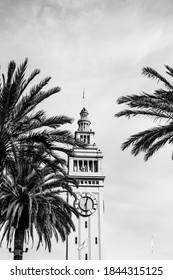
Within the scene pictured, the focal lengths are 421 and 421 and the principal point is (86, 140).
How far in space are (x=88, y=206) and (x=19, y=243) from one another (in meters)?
45.2

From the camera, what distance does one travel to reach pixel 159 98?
70.7 ft

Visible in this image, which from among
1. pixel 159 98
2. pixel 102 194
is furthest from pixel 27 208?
pixel 102 194

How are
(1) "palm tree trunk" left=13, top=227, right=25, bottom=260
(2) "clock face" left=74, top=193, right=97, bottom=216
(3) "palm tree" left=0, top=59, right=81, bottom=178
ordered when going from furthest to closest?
1. (2) "clock face" left=74, top=193, right=97, bottom=216
2. (1) "palm tree trunk" left=13, top=227, right=25, bottom=260
3. (3) "palm tree" left=0, top=59, right=81, bottom=178

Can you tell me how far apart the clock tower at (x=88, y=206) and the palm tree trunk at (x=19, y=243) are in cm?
3800

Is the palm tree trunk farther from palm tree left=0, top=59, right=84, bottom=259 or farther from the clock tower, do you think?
the clock tower

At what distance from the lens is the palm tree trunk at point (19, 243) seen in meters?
27.5

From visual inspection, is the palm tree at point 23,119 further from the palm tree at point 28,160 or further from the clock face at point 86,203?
the clock face at point 86,203

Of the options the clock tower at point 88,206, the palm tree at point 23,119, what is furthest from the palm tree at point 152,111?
the clock tower at point 88,206

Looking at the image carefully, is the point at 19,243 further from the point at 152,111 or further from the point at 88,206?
the point at 88,206

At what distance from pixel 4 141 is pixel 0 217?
1093 cm

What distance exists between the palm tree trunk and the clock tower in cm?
3800

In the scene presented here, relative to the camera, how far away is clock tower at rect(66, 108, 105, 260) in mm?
68938

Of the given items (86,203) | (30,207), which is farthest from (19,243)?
(86,203)

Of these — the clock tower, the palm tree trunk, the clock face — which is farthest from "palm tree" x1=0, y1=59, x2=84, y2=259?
the clock face
